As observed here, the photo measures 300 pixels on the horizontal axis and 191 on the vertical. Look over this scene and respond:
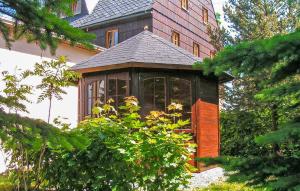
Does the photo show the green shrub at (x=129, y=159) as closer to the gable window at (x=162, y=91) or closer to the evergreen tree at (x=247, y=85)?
the gable window at (x=162, y=91)

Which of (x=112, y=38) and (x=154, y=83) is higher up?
(x=112, y=38)

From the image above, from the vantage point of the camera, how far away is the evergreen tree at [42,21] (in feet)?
7.63

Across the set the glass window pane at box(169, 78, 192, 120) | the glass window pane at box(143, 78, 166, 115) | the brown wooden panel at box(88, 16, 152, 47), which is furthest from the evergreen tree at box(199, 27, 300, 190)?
the brown wooden panel at box(88, 16, 152, 47)

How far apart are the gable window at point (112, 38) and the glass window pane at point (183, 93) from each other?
826 centimetres

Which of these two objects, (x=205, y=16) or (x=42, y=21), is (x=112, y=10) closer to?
(x=205, y=16)

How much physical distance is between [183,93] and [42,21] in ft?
30.3

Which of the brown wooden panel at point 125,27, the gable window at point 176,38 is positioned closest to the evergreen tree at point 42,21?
the brown wooden panel at point 125,27

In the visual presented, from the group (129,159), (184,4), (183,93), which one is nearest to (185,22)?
(184,4)

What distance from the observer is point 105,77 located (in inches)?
452

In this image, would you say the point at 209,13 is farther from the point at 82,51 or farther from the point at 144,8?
the point at 82,51

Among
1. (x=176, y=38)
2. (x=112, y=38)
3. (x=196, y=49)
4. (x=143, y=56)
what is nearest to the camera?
(x=143, y=56)

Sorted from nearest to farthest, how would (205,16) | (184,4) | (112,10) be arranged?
(112,10) < (184,4) < (205,16)

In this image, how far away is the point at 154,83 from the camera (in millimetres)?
11234

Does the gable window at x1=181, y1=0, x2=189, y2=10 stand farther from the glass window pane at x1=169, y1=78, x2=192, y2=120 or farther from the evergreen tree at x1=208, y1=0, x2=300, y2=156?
the glass window pane at x1=169, y1=78, x2=192, y2=120
